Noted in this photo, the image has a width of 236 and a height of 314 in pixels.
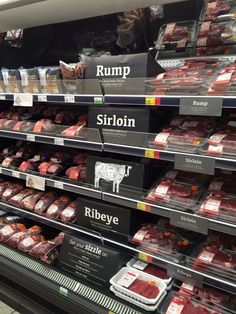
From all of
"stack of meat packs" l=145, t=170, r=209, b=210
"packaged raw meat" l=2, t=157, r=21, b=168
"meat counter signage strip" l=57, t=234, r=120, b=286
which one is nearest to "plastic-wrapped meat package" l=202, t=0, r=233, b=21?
"stack of meat packs" l=145, t=170, r=209, b=210

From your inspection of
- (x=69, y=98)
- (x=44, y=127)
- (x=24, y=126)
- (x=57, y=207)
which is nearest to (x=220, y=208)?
(x=69, y=98)

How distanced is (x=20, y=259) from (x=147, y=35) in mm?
1931

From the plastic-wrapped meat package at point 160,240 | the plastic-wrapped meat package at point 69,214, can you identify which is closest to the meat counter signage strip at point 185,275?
the plastic-wrapped meat package at point 160,240

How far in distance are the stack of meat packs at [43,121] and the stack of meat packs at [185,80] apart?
2.14 feet

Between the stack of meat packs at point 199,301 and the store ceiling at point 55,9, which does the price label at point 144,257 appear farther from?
the store ceiling at point 55,9

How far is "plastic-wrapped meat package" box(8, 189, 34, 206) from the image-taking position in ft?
8.24

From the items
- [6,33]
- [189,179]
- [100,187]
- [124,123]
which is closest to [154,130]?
[124,123]

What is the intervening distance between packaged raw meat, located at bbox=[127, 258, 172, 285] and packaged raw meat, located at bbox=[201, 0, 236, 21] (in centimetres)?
159

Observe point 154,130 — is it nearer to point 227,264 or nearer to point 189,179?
point 189,179

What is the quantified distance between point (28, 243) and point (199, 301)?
51.9 inches

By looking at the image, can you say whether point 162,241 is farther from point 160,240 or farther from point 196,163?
point 196,163

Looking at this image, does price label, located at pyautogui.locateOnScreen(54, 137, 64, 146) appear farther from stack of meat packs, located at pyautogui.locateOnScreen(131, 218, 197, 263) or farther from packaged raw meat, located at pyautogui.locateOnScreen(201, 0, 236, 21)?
packaged raw meat, located at pyautogui.locateOnScreen(201, 0, 236, 21)

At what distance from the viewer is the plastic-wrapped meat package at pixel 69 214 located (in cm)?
220

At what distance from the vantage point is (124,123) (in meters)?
1.79
